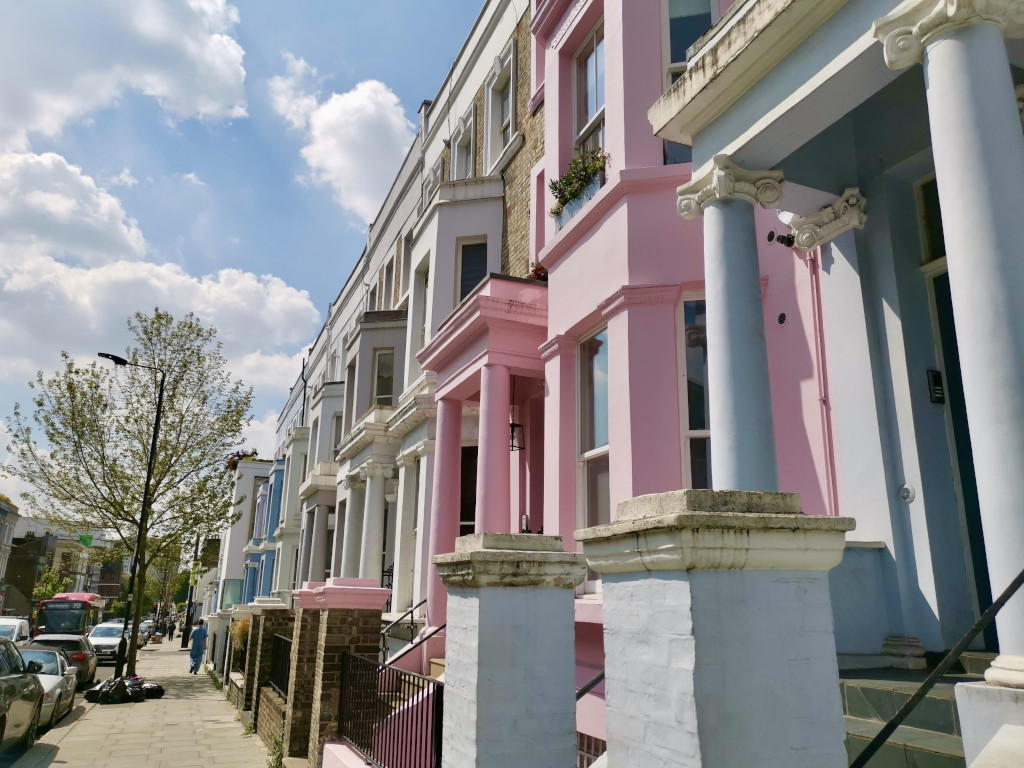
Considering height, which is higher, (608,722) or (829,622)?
(829,622)

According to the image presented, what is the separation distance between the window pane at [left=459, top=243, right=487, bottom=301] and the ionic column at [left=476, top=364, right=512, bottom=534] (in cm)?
469

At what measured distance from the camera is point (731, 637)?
6.59 ft

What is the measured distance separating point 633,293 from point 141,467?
1973cm

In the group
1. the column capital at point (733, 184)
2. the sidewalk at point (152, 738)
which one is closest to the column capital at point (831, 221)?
the column capital at point (733, 184)

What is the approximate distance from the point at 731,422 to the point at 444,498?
233 inches

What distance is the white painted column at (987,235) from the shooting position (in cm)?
303

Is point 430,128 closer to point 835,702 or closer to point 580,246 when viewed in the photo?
point 580,246

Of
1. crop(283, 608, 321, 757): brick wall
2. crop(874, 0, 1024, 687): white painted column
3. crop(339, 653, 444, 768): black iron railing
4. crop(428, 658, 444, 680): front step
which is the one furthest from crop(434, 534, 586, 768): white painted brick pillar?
crop(283, 608, 321, 757): brick wall

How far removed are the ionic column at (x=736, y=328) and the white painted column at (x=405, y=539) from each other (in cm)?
900

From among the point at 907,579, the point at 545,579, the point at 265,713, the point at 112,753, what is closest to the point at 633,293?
the point at 907,579

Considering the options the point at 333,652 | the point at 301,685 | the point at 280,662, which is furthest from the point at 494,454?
the point at 280,662

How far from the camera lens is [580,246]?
26.1ft

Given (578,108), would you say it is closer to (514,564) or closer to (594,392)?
(594,392)

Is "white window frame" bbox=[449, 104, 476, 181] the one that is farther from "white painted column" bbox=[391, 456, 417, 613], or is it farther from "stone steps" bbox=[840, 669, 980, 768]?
"stone steps" bbox=[840, 669, 980, 768]
